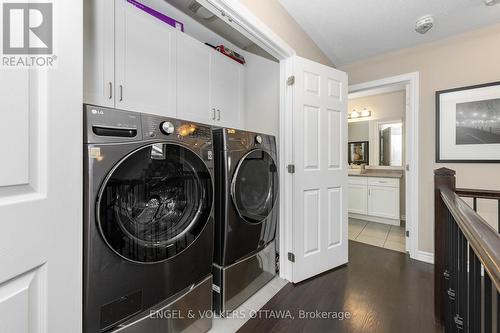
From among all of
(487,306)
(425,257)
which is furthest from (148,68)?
(425,257)

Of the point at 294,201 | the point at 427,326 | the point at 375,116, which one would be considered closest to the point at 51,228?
the point at 294,201

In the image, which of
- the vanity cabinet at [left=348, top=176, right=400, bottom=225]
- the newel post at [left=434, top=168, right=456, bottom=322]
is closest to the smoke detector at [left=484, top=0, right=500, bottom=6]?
the newel post at [left=434, top=168, right=456, bottom=322]

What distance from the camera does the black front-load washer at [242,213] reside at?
1.54 meters

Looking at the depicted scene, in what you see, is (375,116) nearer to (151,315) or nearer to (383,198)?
(383,198)

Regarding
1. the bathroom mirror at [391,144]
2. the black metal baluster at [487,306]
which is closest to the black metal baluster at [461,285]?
the black metal baluster at [487,306]

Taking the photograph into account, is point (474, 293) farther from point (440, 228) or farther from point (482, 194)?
point (482, 194)

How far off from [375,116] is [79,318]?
187 inches

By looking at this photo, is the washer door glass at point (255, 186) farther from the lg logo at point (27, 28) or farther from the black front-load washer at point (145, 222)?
the lg logo at point (27, 28)

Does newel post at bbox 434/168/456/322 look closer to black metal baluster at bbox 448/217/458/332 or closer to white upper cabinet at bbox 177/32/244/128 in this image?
black metal baluster at bbox 448/217/458/332

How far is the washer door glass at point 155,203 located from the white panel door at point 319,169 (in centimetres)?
100

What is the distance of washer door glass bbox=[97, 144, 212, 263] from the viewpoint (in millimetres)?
955

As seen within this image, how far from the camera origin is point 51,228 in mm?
667

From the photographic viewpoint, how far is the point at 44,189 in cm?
65

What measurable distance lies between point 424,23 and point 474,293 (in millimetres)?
2289
